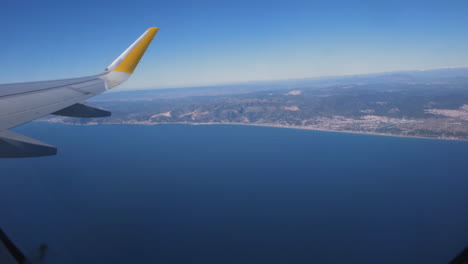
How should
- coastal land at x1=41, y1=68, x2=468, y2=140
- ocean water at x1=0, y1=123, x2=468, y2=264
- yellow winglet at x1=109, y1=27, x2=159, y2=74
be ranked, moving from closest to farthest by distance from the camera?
1. yellow winglet at x1=109, y1=27, x2=159, y2=74
2. ocean water at x1=0, y1=123, x2=468, y2=264
3. coastal land at x1=41, y1=68, x2=468, y2=140

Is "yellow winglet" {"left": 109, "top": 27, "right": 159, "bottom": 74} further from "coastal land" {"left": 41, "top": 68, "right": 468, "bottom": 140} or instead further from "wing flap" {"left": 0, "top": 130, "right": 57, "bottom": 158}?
"coastal land" {"left": 41, "top": 68, "right": 468, "bottom": 140}

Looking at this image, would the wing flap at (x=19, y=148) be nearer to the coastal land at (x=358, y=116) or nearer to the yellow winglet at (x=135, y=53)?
the yellow winglet at (x=135, y=53)

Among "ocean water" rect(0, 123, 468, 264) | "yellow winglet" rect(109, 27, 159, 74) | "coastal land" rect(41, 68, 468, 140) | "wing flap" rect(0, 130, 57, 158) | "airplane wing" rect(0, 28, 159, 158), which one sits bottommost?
"ocean water" rect(0, 123, 468, 264)

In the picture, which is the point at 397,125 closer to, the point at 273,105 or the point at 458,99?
the point at 458,99

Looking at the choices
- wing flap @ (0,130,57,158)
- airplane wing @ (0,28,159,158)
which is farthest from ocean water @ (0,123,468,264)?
wing flap @ (0,130,57,158)

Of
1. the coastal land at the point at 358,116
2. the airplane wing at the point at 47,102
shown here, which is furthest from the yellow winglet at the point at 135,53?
the coastal land at the point at 358,116

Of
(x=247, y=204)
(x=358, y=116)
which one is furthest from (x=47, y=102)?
(x=358, y=116)
